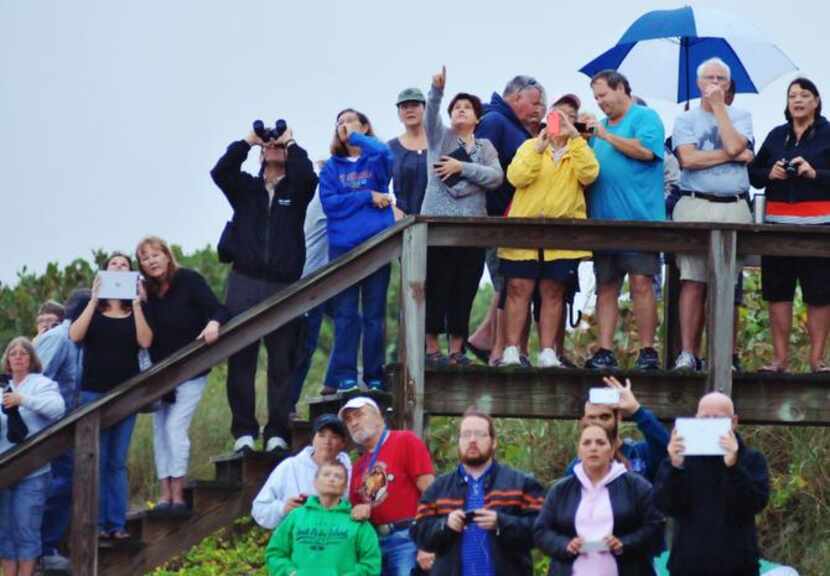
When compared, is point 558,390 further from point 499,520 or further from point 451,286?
point 499,520

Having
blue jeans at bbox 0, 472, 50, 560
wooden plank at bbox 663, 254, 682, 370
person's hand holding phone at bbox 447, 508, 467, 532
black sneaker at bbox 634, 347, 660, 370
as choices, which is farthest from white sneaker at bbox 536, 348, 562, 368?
blue jeans at bbox 0, 472, 50, 560

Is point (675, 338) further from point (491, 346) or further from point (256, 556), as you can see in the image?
point (256, 556)

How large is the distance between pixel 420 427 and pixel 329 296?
36.6 inches

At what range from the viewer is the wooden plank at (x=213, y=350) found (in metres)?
13.8

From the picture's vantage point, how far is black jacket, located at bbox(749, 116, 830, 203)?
1388cm

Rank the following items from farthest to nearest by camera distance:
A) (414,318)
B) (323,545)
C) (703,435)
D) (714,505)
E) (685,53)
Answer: (685,53)
(414,318)
(323,545)
(714,505)
(703,435)

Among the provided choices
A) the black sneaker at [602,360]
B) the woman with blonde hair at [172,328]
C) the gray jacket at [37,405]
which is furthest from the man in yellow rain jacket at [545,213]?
the gray jacket at [37,405]

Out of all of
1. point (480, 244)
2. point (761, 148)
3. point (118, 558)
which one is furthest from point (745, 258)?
point (118, 558)

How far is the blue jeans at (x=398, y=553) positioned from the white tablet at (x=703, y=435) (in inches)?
76.1

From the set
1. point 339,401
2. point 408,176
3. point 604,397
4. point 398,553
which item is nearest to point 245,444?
point 339,401

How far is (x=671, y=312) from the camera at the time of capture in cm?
1518

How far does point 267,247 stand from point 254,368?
→ 0.73m

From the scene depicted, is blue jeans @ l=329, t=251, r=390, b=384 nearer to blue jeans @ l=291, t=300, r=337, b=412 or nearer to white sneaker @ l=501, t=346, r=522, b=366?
blue jeans @ l=291, t=300, r=337, b=412

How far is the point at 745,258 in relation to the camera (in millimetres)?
14211
